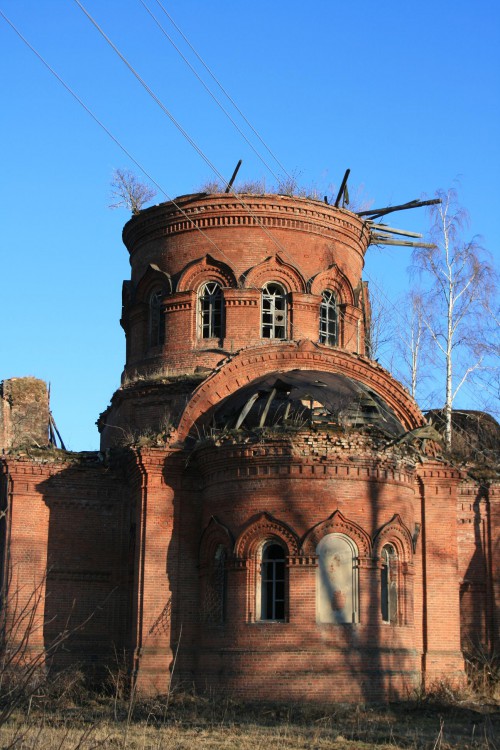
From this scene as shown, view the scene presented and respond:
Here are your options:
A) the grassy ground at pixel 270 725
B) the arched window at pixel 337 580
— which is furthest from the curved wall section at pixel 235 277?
the grassy ground at pixel 270 725

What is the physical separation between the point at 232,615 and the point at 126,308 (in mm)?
8485

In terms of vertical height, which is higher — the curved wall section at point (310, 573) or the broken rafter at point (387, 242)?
the broken rafter at point (387, 242)

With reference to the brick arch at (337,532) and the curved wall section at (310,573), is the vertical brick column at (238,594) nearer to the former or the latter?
the curved wall section at (310,573)

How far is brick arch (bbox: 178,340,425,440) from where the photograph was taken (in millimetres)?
18328

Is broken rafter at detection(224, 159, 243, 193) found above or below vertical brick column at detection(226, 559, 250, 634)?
above

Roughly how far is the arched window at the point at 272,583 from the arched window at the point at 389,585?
1.78 metres

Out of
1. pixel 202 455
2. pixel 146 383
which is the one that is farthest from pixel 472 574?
pixel 146 383

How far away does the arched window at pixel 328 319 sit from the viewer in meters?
21.1

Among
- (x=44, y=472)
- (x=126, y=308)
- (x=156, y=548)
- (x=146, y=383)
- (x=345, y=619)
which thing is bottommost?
(x=345, y=619)

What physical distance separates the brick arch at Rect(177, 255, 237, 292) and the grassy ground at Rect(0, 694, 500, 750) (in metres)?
8.55

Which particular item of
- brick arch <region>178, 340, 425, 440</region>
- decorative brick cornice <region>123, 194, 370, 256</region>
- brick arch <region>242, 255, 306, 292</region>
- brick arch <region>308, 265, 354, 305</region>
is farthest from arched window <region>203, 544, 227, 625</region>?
decorative brick cornice <region>123, 194, 370, 256</region>

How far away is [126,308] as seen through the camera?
2220 centimetres

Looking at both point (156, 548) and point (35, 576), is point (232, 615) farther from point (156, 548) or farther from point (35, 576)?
point (35, 576)

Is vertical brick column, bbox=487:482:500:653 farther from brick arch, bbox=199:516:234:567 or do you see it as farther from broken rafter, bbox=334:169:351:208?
broken rafter, bbox=334:169:351:208
